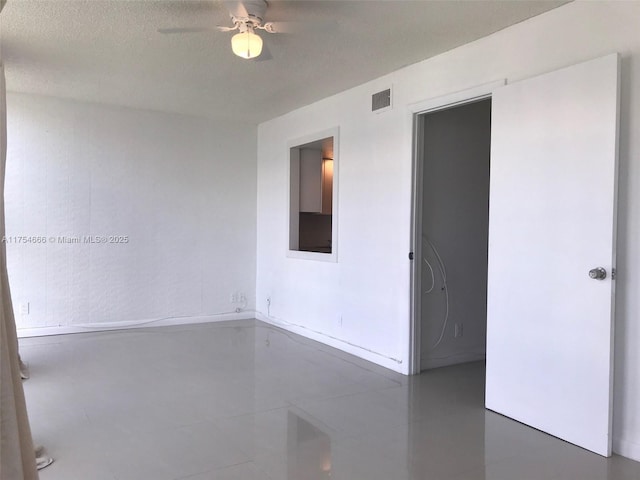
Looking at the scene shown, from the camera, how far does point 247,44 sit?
9.57 feet

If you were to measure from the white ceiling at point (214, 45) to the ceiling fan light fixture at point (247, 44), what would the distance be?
28cm

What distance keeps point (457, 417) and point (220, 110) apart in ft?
14.2

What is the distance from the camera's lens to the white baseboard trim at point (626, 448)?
2.59 meters

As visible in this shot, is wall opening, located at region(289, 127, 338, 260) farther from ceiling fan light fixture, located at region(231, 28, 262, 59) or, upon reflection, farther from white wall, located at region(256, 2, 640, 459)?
ceiling fan light fixture, located at region(231, 28, 262, 59)

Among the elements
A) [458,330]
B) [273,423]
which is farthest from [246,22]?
[458,330]

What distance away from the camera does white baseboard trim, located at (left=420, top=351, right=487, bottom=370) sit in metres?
4.32

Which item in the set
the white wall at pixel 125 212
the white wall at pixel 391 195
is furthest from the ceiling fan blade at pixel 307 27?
the white wall at pixel 125 212

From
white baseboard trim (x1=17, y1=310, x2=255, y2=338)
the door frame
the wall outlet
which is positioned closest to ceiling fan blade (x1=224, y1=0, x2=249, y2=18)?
the door frame

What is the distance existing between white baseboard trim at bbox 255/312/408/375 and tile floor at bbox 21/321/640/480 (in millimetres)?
96

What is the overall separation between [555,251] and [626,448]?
1.12 meters

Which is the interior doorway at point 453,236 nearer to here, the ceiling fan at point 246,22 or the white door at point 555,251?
the white door at point 555,251

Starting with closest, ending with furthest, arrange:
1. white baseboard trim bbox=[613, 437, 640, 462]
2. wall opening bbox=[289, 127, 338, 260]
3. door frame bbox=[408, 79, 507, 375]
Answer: white baseboard trim bbox=[613, 437, 640, 462] < door frame bbox=[408, 79, 507, 375] < wall opening bbox=[289, 127, 338, 260]

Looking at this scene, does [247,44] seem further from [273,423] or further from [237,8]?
[273,423]

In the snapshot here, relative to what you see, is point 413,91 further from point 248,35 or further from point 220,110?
point 220,110
